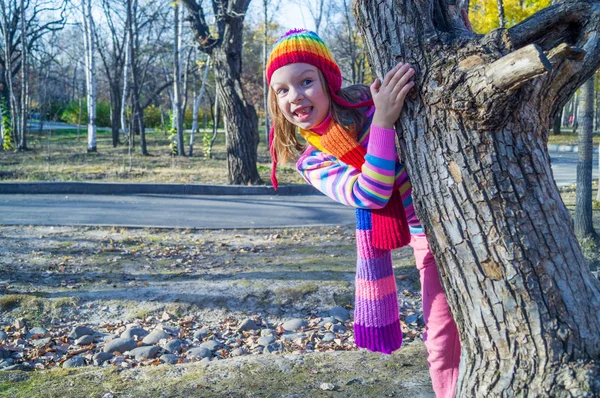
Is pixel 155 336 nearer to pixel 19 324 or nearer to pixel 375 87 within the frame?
pixel 19 324

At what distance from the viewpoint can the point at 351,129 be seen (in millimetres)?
2242

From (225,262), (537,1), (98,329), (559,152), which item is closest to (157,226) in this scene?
(225,262)

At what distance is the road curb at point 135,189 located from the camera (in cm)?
1113

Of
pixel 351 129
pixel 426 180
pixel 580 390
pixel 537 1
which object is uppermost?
pixel 537 1

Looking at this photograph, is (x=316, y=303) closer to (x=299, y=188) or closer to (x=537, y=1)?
(x=299, y=188)

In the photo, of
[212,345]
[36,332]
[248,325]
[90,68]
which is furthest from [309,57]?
[90,68]

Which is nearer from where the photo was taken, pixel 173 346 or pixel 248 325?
pixel 173 346

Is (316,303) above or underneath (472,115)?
underneath

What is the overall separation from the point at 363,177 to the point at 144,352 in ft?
9.00

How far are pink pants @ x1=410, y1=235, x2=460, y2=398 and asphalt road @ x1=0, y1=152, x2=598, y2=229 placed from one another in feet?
20.2

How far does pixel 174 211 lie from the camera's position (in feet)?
31.4

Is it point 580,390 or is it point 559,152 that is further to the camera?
point 559,152

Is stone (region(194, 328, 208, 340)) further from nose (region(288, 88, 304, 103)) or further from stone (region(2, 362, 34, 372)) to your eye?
nose (region(288, 88, 304, 103))

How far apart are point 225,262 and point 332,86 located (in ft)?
14.3
